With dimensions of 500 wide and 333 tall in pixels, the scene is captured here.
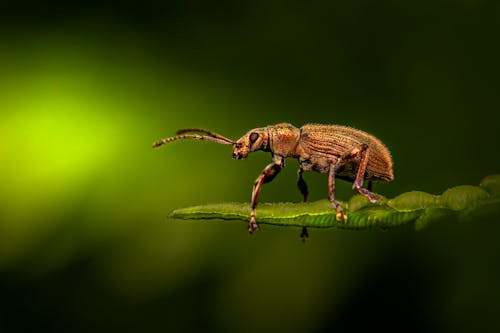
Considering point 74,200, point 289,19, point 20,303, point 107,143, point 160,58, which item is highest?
point 289,19

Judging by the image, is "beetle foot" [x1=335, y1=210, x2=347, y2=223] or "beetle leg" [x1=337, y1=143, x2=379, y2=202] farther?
"beetle leg" [x1=337, y1=143, x2=379, y2=202]

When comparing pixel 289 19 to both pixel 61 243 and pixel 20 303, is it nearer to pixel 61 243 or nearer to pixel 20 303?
pixel 61 243

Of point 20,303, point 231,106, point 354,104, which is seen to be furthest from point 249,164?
point 20,303

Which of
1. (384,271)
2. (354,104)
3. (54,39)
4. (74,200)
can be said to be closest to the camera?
(384,271)

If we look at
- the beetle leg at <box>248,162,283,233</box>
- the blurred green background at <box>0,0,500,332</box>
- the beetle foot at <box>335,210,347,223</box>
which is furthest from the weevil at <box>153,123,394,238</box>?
the beetle foot at <box>335,210,347,223</box>

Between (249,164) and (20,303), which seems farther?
(249,164)

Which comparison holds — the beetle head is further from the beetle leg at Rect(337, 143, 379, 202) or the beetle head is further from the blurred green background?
the blurred green background

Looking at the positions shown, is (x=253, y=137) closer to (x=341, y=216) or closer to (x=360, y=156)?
(x=360, y=156)
